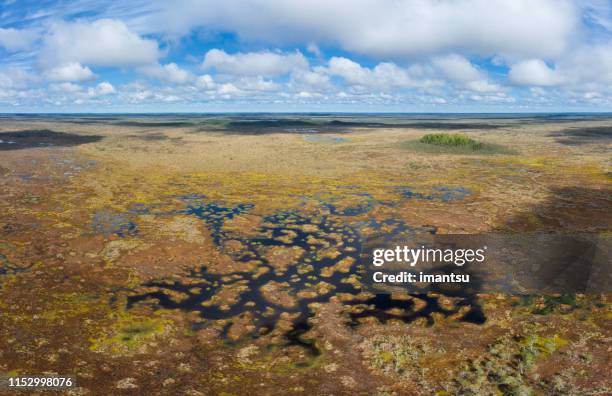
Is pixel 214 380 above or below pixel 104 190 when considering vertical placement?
below

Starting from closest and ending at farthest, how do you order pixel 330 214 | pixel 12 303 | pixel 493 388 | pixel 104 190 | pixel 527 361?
pixel 493 388
pixel 527 361
pixel 12 303
pixel 330 214
pixel 104 190

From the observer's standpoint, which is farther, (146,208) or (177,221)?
(146,208)

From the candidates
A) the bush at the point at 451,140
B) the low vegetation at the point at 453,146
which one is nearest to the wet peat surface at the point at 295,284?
the low vegetation at the point at 453,146

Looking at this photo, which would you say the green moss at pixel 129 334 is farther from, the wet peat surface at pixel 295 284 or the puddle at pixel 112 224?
the puddle at pixel 112 224

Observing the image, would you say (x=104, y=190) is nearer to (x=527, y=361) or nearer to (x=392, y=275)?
(x=392, y=275)

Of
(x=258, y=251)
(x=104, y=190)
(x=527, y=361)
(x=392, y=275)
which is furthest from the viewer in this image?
(x=104, y=190)

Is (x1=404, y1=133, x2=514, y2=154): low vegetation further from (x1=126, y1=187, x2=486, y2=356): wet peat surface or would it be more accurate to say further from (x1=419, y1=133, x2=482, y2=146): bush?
(x1=126, y1=187, x2=486, y2=356): wet peat surface

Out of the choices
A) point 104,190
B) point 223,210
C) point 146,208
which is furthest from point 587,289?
point 104,190

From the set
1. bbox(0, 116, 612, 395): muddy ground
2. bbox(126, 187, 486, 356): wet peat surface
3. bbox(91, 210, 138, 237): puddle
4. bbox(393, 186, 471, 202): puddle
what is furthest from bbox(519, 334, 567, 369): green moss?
bbox(91, 210, 138, 237): puddle
